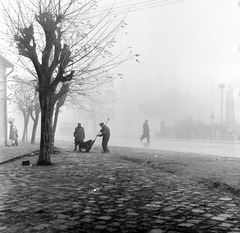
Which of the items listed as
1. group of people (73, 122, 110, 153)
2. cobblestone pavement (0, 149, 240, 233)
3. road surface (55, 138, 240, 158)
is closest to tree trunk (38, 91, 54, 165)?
cobblestone pavement (0, 149, 240, 233)

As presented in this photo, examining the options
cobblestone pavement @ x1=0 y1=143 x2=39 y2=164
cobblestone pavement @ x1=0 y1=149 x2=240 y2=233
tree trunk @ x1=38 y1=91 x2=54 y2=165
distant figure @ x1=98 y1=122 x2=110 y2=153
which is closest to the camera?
cobblestone pavement @ x1=0 y1=149 x2=240 y2=233

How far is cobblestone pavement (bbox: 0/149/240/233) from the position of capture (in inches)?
175

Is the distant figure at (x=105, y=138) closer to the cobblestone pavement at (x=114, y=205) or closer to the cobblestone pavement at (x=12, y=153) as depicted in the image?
the cobblestone pavement at (x=12, y=153)

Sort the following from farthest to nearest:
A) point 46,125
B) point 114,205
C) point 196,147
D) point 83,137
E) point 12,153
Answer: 1. point 196,147
2. point 83,137
3. point 12,153
4. point 46,125
5. point 114,205

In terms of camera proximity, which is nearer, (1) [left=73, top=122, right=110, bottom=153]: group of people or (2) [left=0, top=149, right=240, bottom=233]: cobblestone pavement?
(2) [left=0, top=149, right=240, bottom=233]: cobblestone pavement

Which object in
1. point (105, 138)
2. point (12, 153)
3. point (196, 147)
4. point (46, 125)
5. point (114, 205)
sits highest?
point (46, 125)

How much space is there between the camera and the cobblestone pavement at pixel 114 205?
14.6ft

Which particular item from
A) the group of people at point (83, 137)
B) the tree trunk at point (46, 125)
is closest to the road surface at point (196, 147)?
the group of people at point (83, 137)

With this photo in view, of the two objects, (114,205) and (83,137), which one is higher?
(83,137)

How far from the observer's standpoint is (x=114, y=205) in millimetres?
5641

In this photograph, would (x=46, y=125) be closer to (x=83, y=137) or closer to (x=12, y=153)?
(x=12, y=153)

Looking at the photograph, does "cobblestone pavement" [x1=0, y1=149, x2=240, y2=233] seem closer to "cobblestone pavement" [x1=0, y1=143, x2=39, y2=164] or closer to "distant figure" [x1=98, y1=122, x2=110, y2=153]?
"cobblestone pavement" [x1=0, y1=143, x2=39, y2=164]

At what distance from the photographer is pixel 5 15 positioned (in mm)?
13133

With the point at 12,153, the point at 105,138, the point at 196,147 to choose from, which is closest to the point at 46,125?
the point at 12,153
